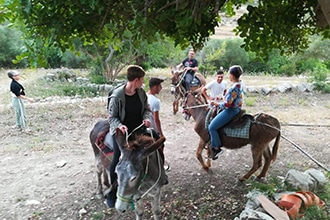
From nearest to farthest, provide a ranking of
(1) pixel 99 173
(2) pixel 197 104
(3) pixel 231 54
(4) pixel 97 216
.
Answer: (4) pixel 97 216
(1) pixel 99 173
(2) pixel 197 104
(3) pixel 231 54

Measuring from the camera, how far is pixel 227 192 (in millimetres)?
5125

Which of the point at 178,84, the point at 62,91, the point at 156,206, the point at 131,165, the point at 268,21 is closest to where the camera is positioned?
the point at 131,165

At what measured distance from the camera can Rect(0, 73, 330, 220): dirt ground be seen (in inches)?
188

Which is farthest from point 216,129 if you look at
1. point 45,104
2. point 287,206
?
point 45,104

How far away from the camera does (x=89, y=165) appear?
649 cm

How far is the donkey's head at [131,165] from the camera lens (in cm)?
318

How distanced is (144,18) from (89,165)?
4480 mm

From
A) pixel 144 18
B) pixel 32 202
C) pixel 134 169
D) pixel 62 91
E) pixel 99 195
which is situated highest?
pixel 144 18

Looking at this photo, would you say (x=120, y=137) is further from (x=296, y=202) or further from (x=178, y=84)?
(x=178, y=84)

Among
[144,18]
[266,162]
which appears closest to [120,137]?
[144,18]

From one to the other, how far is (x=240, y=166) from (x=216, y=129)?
1450mm

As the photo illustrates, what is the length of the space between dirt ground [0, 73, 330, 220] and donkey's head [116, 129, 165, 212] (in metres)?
1.43

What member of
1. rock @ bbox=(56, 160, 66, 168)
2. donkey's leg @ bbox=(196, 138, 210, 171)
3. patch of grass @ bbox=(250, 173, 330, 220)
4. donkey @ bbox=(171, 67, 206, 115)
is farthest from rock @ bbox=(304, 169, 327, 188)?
rock @ bbox=(56, 160, 66, 168)

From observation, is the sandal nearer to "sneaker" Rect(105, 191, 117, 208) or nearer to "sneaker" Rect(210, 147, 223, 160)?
"sneaker" Rect(210, 147, 223, 160)
